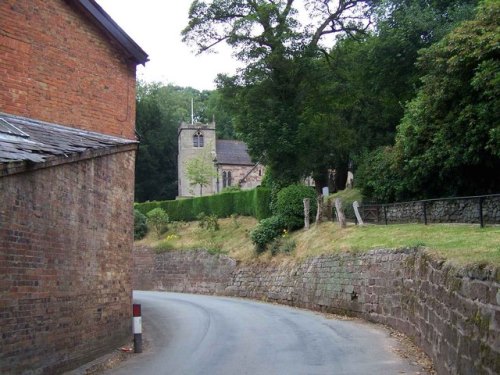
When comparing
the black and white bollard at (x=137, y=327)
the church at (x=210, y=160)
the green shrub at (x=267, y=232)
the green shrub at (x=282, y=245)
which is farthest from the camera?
the church at (x=210, y=160)

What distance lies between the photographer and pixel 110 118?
43.5ft

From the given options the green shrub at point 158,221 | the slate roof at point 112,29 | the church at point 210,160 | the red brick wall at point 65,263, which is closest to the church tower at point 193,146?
the church at point 210,160

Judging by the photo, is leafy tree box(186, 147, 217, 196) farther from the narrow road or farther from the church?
the narrow road

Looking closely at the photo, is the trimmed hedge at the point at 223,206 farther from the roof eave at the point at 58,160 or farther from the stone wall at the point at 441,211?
the roof eave at the point at 58,160

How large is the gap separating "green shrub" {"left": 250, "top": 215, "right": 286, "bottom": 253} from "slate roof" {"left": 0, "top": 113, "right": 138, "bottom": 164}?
1597cm

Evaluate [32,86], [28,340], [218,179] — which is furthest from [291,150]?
[218,179]

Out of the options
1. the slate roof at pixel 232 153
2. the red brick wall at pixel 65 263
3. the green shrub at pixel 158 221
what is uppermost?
the slate roof at pixel 232 153

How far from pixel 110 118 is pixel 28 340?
6.66 metres

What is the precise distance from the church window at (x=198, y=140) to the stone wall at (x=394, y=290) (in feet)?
105

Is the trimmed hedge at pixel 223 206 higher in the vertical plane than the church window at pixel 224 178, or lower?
lower

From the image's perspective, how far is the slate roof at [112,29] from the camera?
12.7 meters

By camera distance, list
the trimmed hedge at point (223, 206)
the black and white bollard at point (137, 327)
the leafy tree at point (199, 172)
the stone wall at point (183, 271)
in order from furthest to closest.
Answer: the leafy tree at point (199, 172) < the trimmed hedge at point (223, 206) < the stone wall at point (183, 271) < the black and white bollard at point (137, 327)

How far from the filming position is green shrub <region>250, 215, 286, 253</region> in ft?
91.0

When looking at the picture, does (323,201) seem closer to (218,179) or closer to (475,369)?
(475,369)
